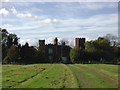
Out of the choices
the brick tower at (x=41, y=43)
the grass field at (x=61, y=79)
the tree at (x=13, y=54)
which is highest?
the brick tower at (x=41, y=43)

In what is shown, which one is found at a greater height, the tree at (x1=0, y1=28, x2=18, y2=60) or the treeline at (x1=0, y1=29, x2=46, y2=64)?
the tree at (x1=0, y1=28, x2=18, y2=60)

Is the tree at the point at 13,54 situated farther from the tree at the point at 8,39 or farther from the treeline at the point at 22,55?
the tree at the point at 8,39

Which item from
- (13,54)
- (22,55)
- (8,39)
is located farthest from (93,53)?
(8,39)

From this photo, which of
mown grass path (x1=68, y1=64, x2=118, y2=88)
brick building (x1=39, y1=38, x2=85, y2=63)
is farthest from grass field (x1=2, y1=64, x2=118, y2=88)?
brick building (x1=39, y1=38, x2=85, y2=63)

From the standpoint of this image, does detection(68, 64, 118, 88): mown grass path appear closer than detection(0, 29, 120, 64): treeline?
Yes

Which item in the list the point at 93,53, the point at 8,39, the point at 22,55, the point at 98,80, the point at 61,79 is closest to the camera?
the point at 98,80

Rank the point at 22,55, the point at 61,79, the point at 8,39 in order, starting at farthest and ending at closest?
the point at 8,39 < the point at 22,55 < the point at 61,79

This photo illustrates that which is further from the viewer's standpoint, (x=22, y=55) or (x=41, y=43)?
(x=41, y=43)

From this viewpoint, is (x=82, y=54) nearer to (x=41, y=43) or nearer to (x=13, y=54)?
(x=13, y=54)

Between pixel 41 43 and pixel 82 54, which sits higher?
pixel 41 43

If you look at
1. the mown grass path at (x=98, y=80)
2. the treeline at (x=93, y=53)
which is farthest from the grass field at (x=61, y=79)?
the treeline at (x=93, y=53)

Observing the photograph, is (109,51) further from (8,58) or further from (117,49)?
(8,58)

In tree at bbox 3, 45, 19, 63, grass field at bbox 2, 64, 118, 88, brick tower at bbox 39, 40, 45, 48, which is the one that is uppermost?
brick tower at bbox 39, 40, 45, 48

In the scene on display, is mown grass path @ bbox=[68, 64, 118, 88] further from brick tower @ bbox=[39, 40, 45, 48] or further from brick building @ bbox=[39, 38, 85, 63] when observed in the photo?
brick tower @ bbox=[39, 40, 45, 48]
